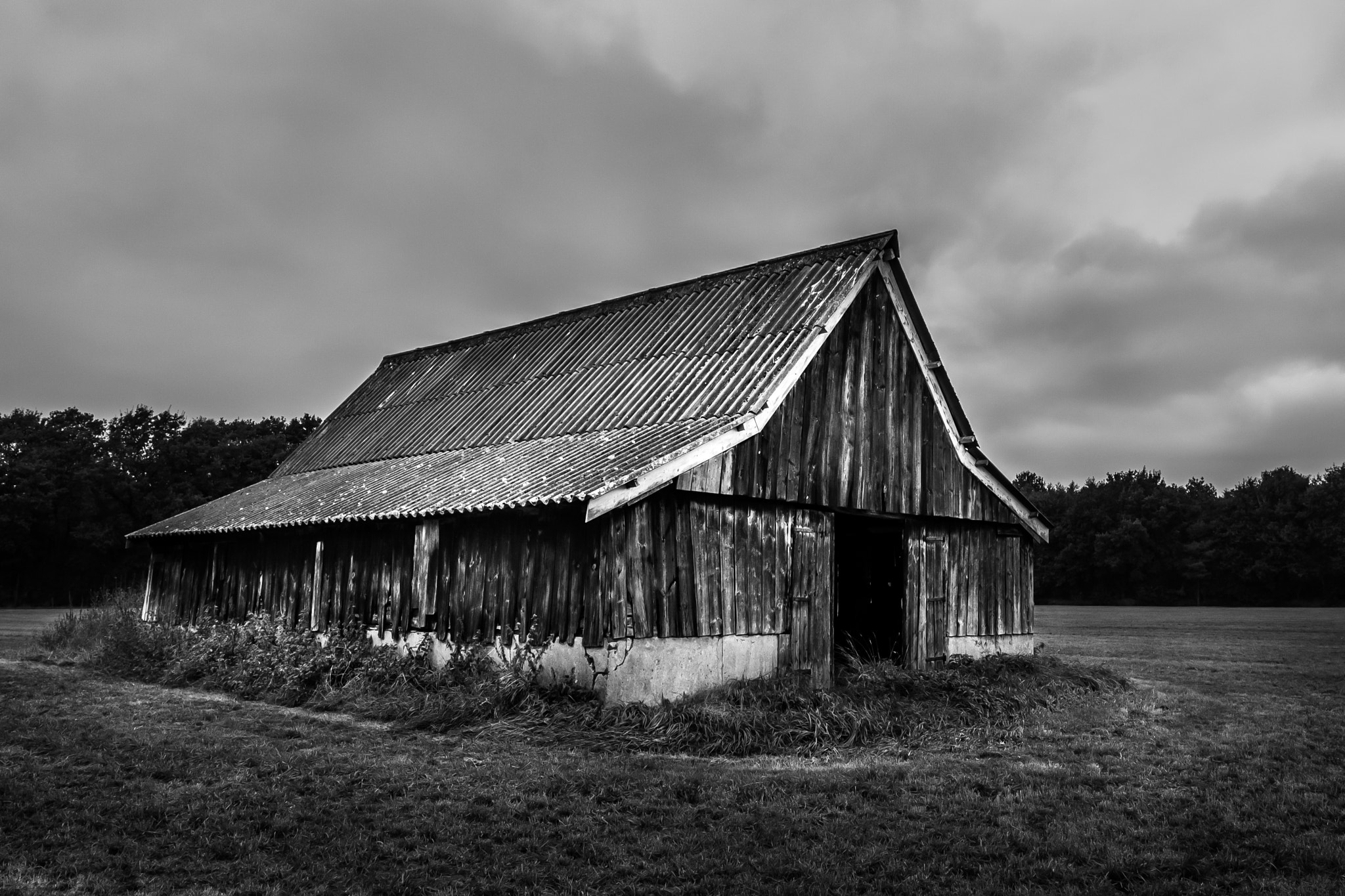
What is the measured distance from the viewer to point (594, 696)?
1275 centimetres

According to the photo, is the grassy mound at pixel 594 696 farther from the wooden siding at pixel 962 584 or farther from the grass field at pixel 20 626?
the grass field at pixel 20 626

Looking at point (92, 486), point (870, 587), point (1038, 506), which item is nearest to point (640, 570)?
point (870, 587)

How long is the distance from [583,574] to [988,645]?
10019 millimetres

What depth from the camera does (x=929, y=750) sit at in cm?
1167

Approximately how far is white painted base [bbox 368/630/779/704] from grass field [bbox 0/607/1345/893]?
56.7 inches

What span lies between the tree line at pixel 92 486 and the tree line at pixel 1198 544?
175ft

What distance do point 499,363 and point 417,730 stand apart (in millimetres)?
12941

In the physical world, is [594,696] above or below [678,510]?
below

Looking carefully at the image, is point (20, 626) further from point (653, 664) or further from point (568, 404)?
point (653, 664)

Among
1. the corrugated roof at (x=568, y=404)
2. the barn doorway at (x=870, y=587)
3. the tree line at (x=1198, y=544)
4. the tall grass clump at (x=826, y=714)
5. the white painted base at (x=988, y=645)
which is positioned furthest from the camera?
the tree line at (x=1198, y=544)

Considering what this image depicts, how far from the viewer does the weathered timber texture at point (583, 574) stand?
1313 centimetres

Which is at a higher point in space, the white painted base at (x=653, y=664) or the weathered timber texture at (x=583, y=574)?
the weathered timber texture at (x=583, y=574)

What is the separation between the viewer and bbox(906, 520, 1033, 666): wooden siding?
714 inches

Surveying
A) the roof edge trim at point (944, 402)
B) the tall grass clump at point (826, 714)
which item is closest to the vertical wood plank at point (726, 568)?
the tall grass clump at point (826, 714)
